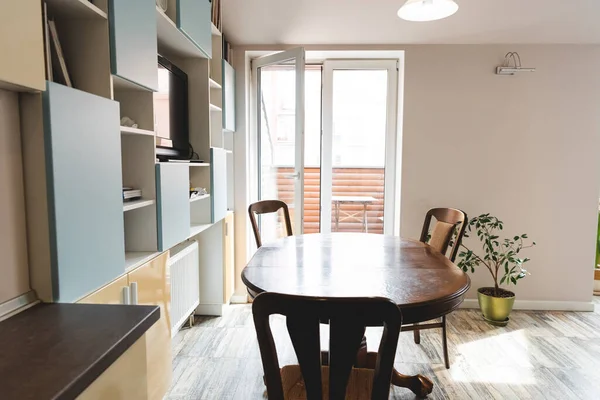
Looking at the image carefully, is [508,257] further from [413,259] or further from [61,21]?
[61,21]

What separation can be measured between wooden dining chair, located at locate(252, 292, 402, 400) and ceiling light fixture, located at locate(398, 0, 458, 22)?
60.4 inches

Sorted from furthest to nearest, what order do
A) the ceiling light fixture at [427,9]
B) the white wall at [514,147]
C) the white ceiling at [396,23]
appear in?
the white wall at [514,147], the white ceiling at [396,23], the ceiling light fixture at [427,9]

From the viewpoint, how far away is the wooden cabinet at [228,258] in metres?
3.05

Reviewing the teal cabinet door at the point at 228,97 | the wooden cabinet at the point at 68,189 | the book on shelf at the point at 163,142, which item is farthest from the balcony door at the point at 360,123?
the wooden cabinet at the point at 68,189

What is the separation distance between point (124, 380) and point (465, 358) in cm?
220

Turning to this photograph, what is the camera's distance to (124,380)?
956 mm

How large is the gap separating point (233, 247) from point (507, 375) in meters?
2.17

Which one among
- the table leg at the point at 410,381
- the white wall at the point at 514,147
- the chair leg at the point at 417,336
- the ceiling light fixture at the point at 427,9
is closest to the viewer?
the ceiling light fixture at the point at 427,9

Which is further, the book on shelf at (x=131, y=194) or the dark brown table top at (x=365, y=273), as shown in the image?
the book on shelf at (x=131, y=194)

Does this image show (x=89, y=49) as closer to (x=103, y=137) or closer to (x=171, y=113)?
(x=103, y=137)

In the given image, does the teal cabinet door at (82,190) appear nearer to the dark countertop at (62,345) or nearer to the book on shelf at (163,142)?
the dark countertop at (62,345)

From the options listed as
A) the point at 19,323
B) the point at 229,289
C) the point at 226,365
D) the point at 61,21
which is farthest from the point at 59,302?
the point at 229,289

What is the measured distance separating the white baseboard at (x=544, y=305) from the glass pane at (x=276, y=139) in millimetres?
1713

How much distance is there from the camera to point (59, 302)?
1147 mm
